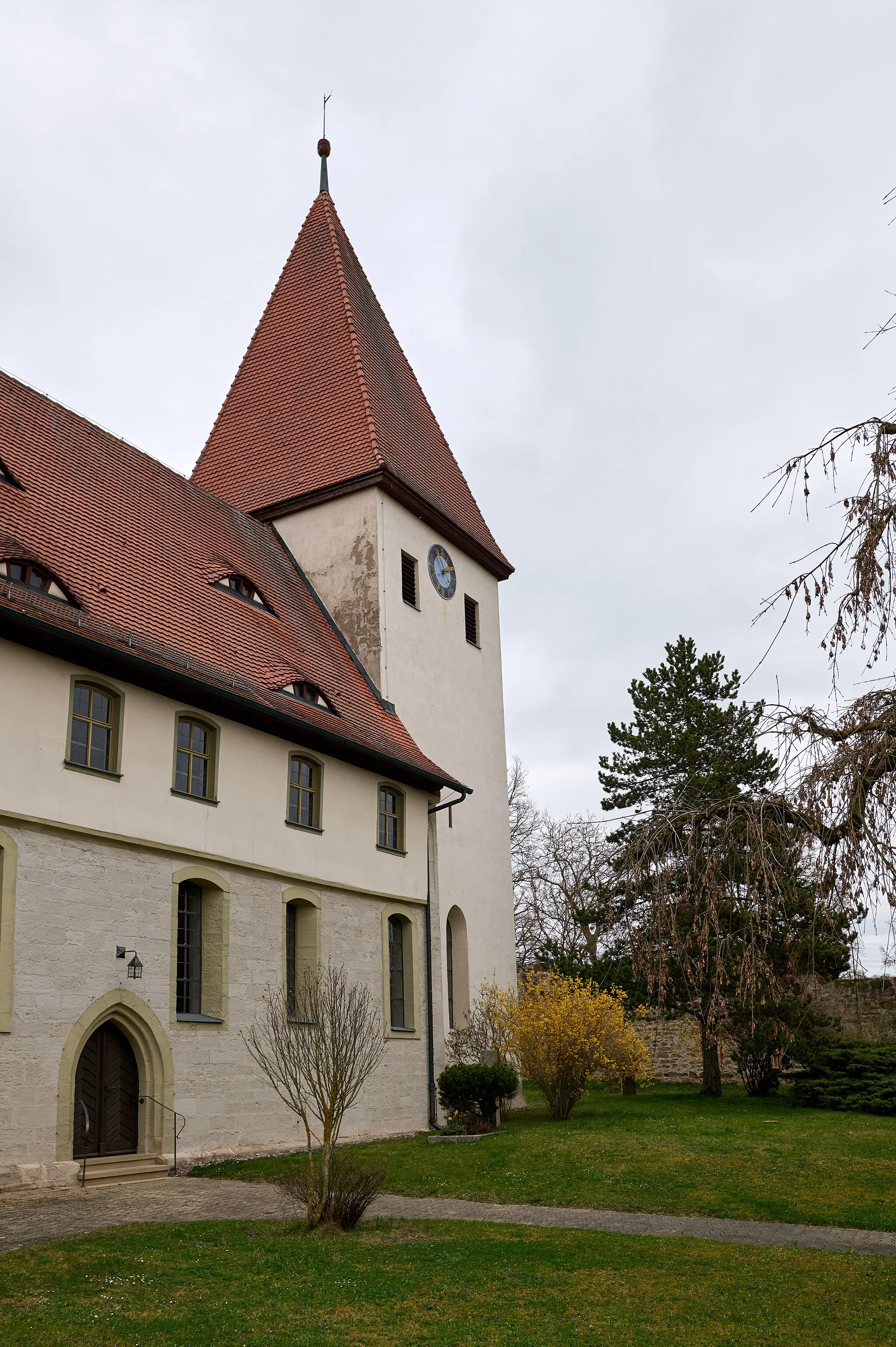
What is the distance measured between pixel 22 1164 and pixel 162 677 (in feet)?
18.8

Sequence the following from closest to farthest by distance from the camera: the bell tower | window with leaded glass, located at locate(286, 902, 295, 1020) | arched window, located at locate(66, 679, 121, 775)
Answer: arched window, located at locate(66, 679, 121, 775) < window with leaded glass, located at locate(286, 902, 295, 1020) < the bell tower

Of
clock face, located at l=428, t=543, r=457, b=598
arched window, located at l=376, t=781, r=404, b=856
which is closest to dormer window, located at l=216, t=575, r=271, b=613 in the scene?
arched window, located at l=376, t=781, r=404, b=856

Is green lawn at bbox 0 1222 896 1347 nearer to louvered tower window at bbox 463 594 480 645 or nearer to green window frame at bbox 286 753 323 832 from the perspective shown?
green window frame at bbox 286 753 323 832

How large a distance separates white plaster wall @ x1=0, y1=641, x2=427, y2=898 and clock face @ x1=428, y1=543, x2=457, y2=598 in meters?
5.65

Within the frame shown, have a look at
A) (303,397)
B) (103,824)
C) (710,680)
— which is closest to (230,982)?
(103,824)

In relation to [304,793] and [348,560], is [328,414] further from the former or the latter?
[304,793]

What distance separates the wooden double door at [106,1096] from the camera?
1359 centimetres

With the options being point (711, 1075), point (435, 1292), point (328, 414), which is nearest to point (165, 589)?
point (328, 414)

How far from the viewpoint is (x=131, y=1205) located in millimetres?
11547

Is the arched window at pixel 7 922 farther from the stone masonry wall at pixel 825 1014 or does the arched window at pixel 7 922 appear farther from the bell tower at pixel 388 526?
the bell tower at pixel 388 526

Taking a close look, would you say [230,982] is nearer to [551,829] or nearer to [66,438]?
[66,438]

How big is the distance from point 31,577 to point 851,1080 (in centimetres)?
1495

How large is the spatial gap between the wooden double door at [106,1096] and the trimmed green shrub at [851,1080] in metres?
11.3

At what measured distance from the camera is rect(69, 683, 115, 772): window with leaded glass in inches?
554
